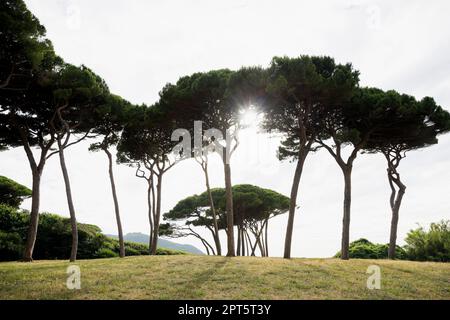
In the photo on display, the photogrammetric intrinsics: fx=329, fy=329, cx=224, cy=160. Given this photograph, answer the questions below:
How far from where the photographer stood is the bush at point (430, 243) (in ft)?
72.1

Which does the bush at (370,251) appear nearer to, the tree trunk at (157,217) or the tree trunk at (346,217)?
the tree trunk at (346,217)

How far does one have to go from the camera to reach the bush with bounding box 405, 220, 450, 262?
22.0m

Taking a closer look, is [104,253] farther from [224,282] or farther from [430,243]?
[430,243]

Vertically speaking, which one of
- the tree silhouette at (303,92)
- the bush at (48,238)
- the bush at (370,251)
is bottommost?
the bush at (370,251)

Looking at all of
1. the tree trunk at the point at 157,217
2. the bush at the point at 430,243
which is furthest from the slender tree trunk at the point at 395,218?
the tree trunk at the point at 157,217

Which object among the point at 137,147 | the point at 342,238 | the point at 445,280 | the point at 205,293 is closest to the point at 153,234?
the point at 137,147

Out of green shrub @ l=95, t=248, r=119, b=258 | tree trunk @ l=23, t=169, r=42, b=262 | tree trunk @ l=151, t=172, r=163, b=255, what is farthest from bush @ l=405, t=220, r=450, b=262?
tree trunk @ l=23, t=169, r=42, b=262

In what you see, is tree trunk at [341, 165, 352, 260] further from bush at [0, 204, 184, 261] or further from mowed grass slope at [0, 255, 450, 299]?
bush at [0, 204, 184, 261]

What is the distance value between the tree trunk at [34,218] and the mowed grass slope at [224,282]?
5421 millimetres

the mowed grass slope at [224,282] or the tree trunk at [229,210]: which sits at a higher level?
the tree trunk at [229,210]

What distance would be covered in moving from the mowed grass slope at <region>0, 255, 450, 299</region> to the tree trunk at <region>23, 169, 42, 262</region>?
213 inches

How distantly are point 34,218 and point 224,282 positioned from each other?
11786 mm

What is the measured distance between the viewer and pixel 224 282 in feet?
32.1
